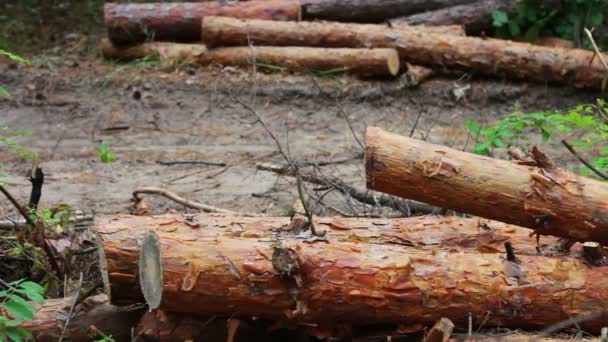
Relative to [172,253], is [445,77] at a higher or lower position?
lower

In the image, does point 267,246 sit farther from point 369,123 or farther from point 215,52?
point 215,52

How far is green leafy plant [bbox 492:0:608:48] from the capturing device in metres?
9.76

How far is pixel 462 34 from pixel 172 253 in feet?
22.7

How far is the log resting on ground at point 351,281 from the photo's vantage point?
347cm

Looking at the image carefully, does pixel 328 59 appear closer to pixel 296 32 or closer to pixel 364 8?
pixel 296 32

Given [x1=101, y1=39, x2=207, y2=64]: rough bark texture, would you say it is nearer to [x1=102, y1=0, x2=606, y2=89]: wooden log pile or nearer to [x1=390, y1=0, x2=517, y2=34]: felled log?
[x1=102, y1=0, x2=606, y2=89]: wooden log pile

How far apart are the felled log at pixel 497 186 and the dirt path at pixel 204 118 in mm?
2743

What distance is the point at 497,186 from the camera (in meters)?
3.64

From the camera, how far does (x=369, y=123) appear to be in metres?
8.49

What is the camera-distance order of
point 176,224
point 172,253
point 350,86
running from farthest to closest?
point 350,86 < point 176,224 < point 172,253

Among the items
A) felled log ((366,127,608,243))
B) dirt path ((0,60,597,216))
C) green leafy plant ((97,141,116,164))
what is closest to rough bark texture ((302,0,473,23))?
dirt path ((0,60,597,216))

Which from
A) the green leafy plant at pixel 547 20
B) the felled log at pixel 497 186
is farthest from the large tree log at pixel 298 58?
the felled log at pixel 497 186

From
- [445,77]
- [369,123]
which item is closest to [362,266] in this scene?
[369,123]

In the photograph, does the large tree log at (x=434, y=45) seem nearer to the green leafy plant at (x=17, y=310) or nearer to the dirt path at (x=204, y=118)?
the dirt path at (x=204, y=118)
